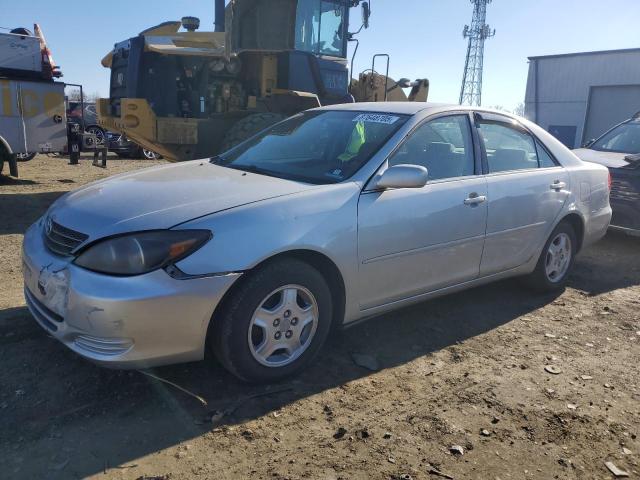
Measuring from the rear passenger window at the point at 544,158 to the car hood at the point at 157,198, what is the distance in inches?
94.9

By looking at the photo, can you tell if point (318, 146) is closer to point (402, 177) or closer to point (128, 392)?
point (402, 177)

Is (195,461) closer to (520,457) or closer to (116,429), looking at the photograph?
(116,429)

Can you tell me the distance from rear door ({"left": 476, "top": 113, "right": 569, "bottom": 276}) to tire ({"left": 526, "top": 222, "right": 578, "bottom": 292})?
0.22m

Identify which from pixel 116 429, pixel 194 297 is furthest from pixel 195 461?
pixel 194 297

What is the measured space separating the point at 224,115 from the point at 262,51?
1.27 meters

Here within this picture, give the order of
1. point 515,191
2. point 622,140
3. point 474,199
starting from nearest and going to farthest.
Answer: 1. point 474,199
2. point 515,191
3. point 622,140

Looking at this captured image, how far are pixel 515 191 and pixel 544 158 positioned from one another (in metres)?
0.70

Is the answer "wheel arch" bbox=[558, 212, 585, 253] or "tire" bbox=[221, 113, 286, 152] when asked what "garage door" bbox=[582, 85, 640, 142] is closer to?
"tire" bbox=[221, 113, 286, 152]

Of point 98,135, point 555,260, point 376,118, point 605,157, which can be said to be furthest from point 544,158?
point 98,135

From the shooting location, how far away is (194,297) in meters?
2.69

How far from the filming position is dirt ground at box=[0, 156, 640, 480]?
8.21 ft

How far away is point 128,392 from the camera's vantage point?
297 centimetres

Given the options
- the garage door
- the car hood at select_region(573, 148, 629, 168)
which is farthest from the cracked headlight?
the garage door

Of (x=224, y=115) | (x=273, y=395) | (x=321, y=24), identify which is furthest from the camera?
(x=321, y=24)
